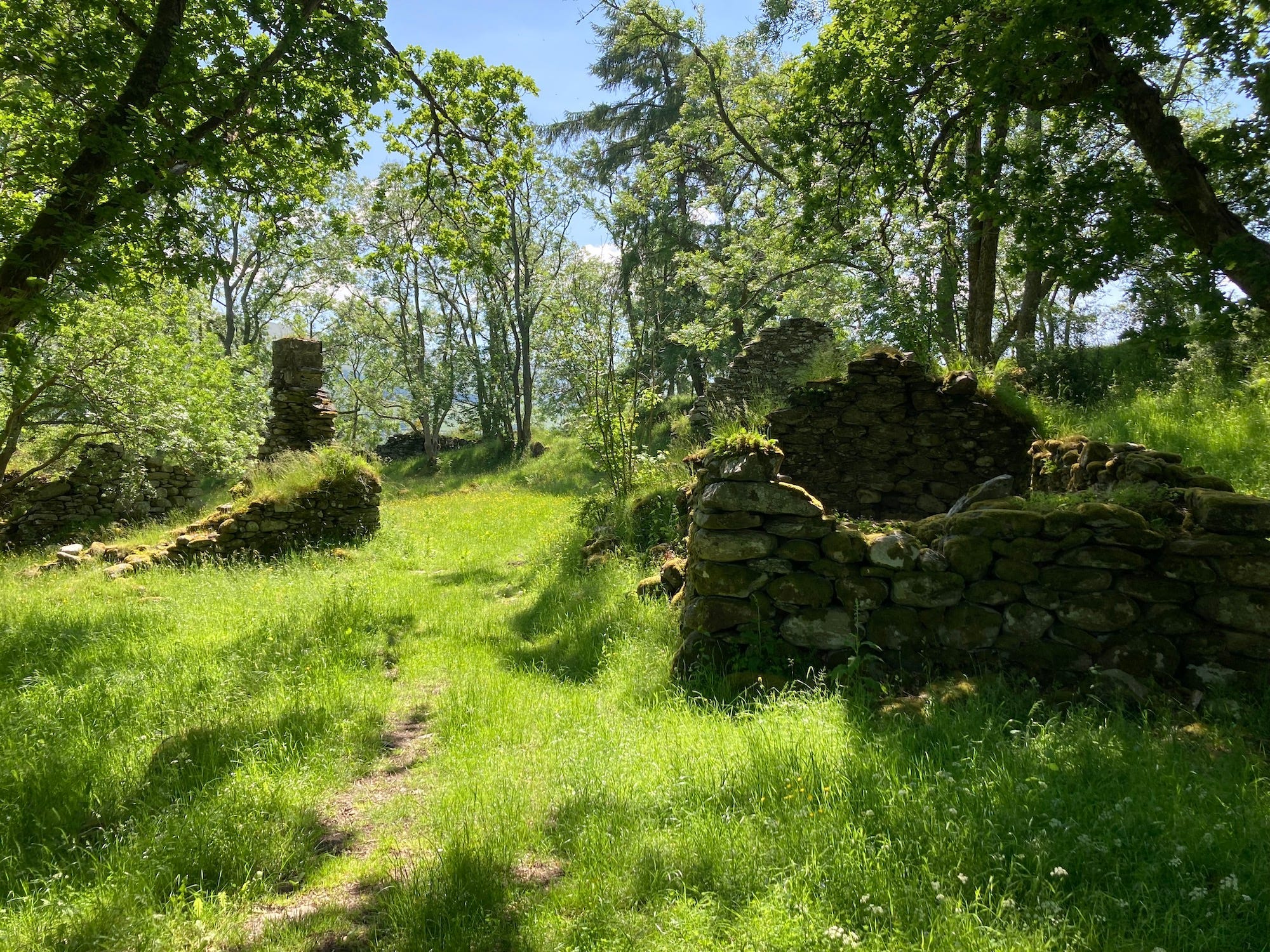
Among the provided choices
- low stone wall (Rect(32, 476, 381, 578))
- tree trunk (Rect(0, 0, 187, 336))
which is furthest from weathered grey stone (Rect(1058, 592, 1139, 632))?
low stone wall (Rect(32, 476, 381, 578))

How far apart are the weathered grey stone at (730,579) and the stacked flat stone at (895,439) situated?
440 centimetres

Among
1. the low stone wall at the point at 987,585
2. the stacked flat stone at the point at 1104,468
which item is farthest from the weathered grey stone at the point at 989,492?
the stacked flat stone at the point at 1104,468

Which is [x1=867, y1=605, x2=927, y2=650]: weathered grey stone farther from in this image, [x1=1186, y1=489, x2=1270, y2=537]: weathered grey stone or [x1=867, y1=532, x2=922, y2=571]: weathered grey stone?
[x1=1186, y1=489, x2=1270, y2=537]: weathered grey stone

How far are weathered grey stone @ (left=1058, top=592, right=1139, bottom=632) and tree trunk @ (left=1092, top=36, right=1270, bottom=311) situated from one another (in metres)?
2.11

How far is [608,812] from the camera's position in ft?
9.86

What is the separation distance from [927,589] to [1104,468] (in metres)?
2.42

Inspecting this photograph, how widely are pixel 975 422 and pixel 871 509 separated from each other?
1.75 metres

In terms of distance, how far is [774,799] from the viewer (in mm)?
2873

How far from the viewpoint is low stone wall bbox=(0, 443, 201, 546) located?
12758 millimetres

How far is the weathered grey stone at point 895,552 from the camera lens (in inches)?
177

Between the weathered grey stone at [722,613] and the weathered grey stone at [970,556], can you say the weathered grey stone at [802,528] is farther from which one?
the weathered grey stone at [970,556]

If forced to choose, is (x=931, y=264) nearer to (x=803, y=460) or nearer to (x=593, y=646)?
(x=803, y=460)

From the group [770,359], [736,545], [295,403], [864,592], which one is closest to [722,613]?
[736,545]

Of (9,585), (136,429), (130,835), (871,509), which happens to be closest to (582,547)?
(871,509)
